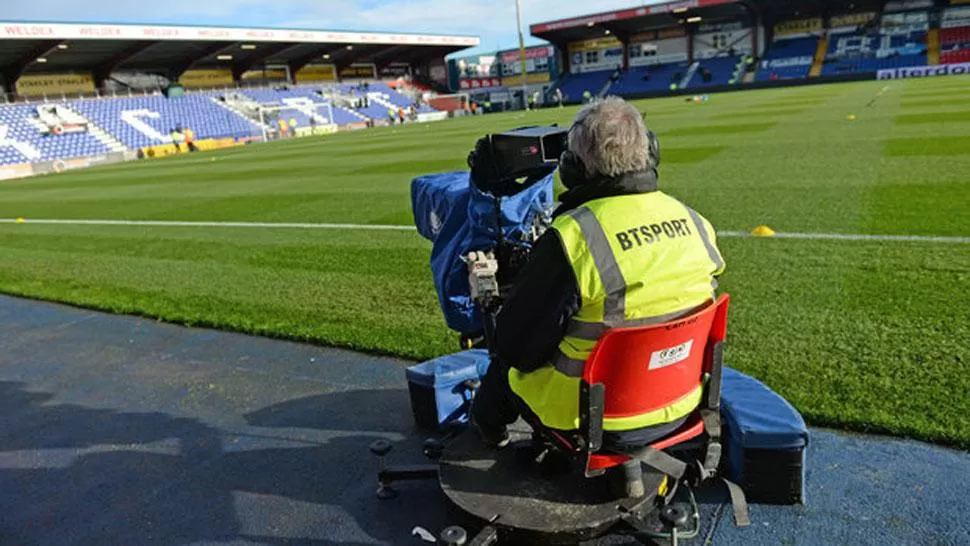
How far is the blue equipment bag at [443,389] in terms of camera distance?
3.57 metres

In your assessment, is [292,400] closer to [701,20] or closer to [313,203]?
[313,203]

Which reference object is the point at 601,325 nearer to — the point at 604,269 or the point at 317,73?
the point at 604,269

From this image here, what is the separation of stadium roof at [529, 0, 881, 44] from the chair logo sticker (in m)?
54.1

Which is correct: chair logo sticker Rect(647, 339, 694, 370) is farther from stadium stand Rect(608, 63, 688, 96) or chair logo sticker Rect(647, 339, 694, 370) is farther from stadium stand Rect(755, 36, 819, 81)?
stadium stand Rect(608, 63, 688, 96)

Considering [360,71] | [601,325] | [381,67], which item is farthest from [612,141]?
[381,67]

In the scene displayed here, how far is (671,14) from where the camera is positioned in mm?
53344

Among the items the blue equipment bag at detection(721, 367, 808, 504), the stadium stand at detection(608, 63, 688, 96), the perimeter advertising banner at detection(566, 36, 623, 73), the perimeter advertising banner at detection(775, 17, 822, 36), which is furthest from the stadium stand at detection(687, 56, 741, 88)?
the blue equipment bag at detection(721, 367, 808, 504)

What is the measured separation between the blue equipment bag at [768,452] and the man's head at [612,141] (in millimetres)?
1358

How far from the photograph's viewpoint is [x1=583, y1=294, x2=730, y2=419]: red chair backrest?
206cm

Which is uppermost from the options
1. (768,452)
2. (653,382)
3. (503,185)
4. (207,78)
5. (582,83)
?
(207,78)

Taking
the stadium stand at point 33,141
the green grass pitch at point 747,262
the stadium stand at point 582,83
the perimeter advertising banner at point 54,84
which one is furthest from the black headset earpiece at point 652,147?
the stadium stand at point 582,83

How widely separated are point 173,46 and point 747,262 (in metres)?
48.5

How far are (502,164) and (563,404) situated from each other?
1090 millimetres

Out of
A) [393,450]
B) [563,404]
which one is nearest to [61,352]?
[393,450]
